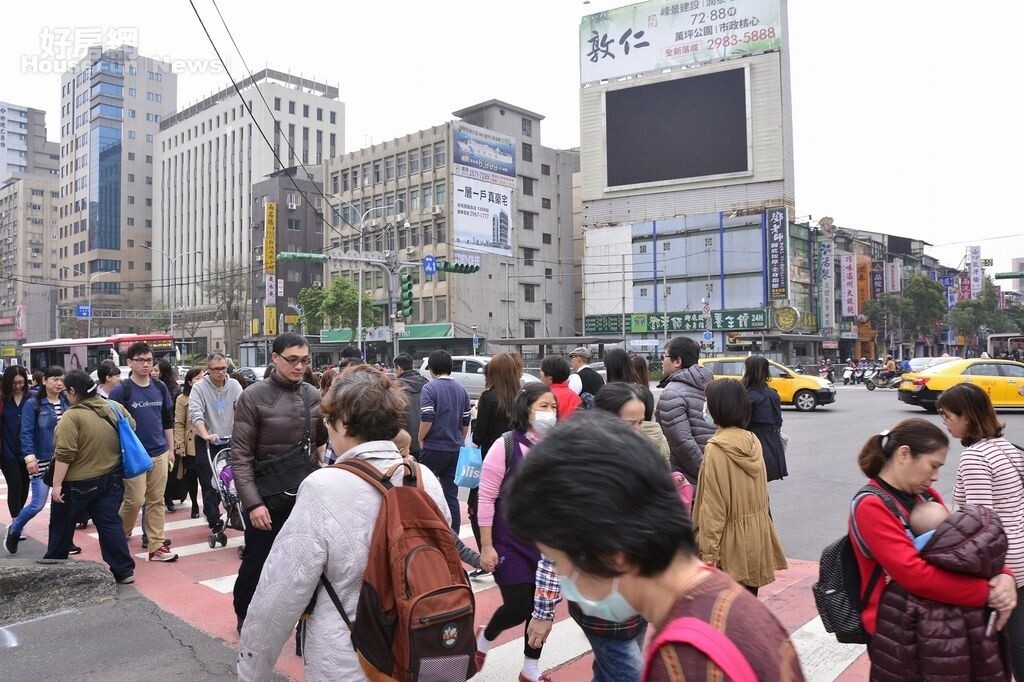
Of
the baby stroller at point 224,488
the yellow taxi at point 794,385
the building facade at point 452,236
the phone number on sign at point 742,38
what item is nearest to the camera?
the baby stroller at point 224,488

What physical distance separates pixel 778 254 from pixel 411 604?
166 ft

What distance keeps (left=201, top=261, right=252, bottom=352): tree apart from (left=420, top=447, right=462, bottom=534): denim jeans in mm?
62964

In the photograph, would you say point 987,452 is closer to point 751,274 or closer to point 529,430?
point 529,430

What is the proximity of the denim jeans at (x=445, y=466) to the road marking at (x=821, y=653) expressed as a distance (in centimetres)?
292

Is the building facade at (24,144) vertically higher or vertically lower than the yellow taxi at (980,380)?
higher

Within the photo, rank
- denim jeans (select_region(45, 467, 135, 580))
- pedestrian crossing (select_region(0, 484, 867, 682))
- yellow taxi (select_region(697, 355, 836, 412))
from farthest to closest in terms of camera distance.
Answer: yellow taxi (select_region(697, 355, 836, 412)) < denim jeans (select_region(45, 467, 135, 580)) < pedestrian crossing (select_region(0, 484, 867, 682))

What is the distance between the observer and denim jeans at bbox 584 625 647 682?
3.03m

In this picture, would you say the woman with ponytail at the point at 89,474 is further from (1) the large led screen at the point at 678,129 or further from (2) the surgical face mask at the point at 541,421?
(1) the large led screen at the point at 678,129

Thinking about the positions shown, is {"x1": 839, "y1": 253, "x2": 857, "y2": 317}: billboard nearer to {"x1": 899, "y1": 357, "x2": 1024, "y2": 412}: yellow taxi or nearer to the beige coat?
{"x1": 899, "y1": 357, "x2": 1024, "y2": 412}: yellow taxi

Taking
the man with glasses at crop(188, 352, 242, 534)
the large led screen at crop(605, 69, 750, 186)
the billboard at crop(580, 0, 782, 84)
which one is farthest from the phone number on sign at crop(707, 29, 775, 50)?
the man with glasses at crop(188, 352, 242, 534)

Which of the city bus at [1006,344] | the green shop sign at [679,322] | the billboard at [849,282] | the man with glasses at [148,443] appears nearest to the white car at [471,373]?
the man with glasses at [148,443]

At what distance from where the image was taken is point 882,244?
63.6 meters

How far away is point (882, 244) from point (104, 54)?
321ft

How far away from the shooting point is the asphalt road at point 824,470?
7482 mm
